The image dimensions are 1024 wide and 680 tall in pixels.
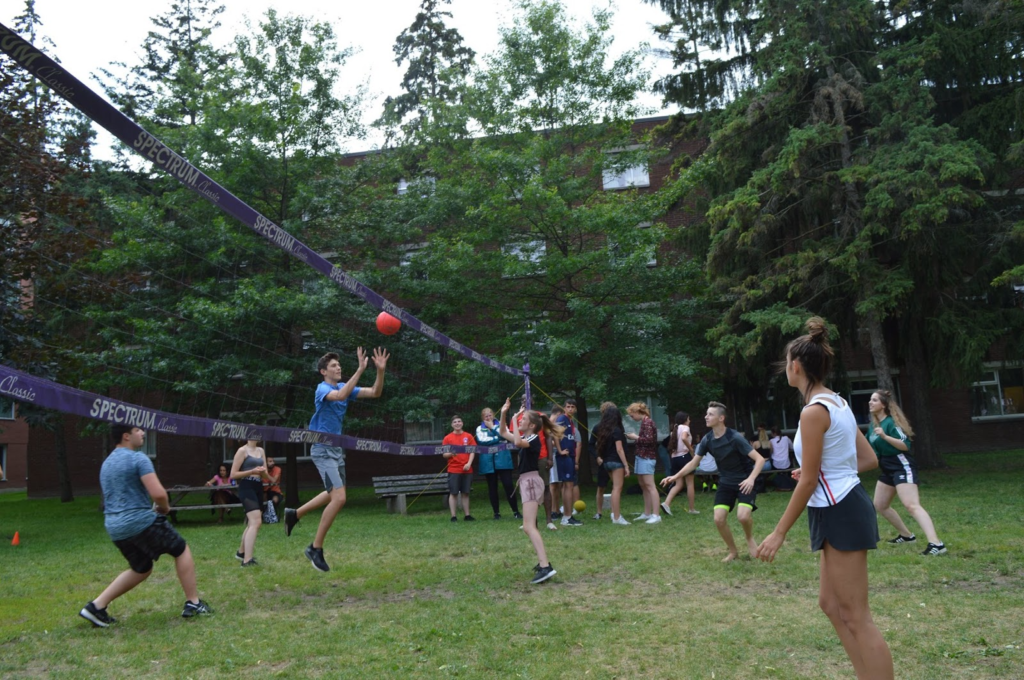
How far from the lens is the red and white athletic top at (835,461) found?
12.9 ft

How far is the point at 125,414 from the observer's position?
5.66 meters

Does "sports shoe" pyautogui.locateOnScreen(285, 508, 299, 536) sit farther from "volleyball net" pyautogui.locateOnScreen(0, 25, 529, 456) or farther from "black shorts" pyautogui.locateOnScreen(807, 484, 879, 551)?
"black shorts" pyautogui.locateOnScreen(807, 484, 879, 551)

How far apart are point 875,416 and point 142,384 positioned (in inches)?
544

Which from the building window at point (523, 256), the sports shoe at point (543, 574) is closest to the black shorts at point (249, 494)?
the sports shoe at point (543, 574)

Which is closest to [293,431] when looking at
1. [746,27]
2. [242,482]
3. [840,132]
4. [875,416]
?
[242,482]

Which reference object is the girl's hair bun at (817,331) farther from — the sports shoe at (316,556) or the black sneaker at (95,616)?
the black sneaker at (95,616)

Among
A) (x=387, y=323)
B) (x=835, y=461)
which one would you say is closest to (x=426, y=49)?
(x=387, y=323)

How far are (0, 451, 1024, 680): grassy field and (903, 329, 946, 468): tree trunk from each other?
958cm

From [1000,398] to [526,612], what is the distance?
3099 cm

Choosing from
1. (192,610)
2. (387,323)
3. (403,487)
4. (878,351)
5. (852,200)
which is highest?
(852,200)

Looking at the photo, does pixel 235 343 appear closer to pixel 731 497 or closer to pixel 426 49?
pixel 731 497

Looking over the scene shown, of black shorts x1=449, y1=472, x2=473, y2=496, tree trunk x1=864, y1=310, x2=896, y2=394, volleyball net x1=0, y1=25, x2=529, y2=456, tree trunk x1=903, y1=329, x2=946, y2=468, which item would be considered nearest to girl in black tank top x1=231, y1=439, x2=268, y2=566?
volleyball net x1=0, y1=25, x2=529, y2=456

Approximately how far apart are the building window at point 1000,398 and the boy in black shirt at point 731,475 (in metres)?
Result: 27.0

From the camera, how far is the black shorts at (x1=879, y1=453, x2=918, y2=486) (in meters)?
9.02
